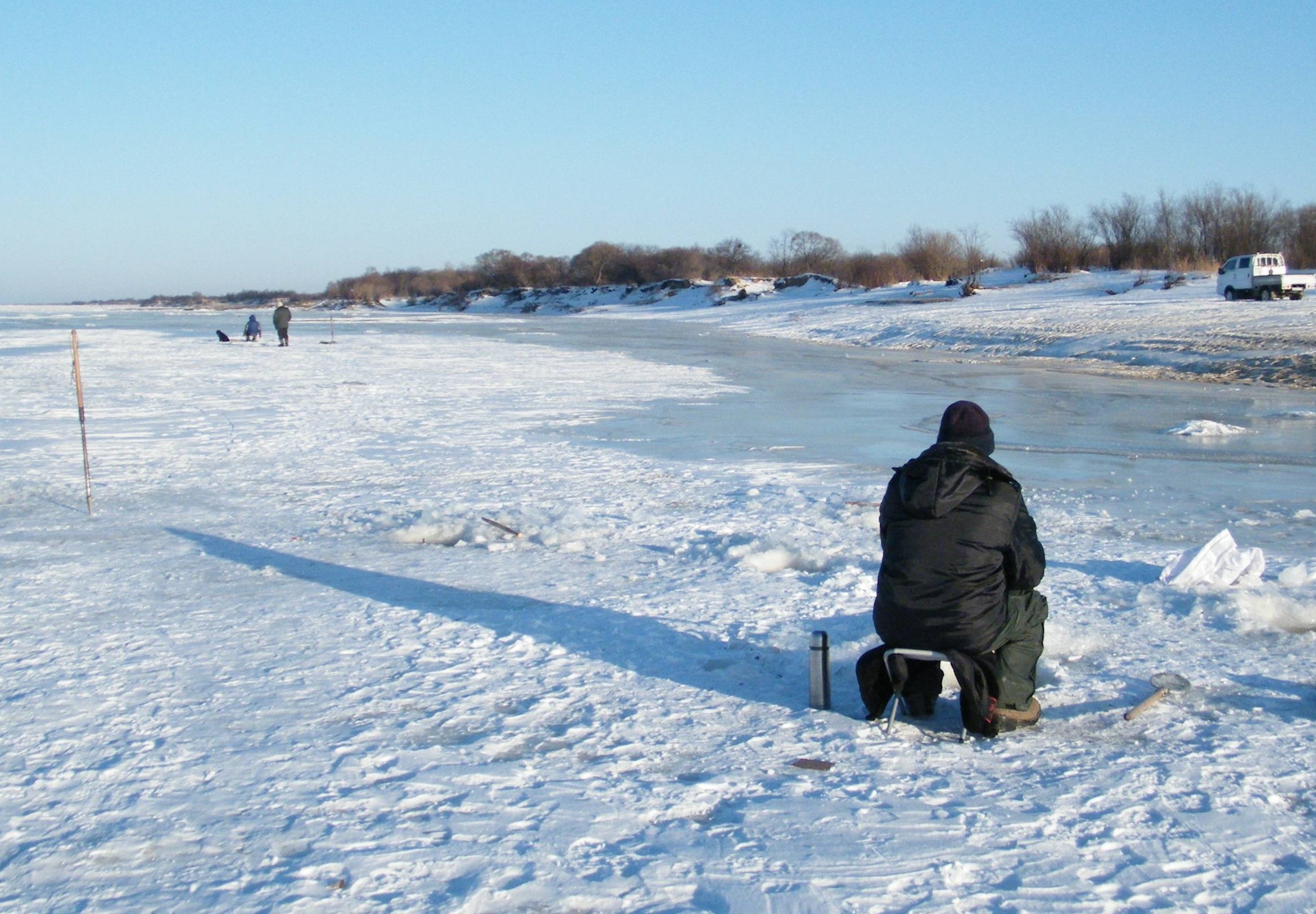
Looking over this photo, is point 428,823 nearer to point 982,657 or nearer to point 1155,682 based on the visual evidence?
point 982,657

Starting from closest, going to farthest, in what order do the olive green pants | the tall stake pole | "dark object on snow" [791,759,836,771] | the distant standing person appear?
1. "dark object on snow" [791,759,836,771]
2. the olive green pants
3. the tall stake pole
4. the distant standing person

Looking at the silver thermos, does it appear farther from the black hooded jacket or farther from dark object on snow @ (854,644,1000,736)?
the black hooded jacket

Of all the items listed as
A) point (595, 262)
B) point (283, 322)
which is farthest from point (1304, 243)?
point (595, 262)

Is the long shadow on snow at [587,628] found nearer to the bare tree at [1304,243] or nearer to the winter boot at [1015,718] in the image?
the winter boot at [1015,718]

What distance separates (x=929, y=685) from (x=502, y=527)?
4.49 meters

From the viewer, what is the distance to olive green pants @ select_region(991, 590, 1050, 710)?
4.81 m

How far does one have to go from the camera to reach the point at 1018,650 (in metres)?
4.88

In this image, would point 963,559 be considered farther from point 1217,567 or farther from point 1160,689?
point 1217,567

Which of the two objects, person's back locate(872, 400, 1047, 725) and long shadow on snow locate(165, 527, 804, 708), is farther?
long shadow on snow locate(165, 527, 804, 708)

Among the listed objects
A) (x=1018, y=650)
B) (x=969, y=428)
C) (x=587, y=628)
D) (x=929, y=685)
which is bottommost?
(x=587, y=628)

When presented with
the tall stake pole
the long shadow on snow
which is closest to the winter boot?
the long shadow on snow

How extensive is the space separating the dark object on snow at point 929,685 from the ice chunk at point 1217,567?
8.73 ft

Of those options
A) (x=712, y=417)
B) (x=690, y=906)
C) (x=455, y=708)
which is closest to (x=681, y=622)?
(x=455, y=708)

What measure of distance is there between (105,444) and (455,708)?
419 inches
